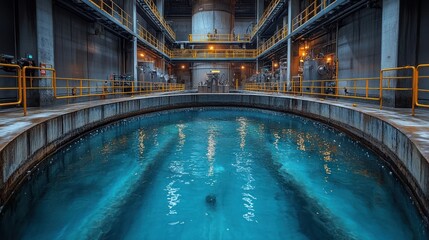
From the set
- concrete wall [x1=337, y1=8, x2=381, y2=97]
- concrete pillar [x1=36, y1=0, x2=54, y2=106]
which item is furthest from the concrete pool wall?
concrete wall [x1=337, y1=8, x2=381, y2=97]

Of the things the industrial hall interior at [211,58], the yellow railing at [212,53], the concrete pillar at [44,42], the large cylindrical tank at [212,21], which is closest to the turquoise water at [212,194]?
the concrete pillar at [44,42]

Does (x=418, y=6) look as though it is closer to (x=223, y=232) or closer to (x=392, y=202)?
(x=392, y=202)

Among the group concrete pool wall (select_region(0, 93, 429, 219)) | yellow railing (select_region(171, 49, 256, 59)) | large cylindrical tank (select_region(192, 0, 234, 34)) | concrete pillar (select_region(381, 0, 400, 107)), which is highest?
large cylindrical tank (select_region(192, 0, 234, 34))

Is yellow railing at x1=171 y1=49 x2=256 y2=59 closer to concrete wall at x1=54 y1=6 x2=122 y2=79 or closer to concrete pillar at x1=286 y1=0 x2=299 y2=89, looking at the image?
concrete pillar at x1=286 y1=0 x2=299 y2=89

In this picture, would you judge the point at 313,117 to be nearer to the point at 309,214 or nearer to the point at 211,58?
the point at 309,214

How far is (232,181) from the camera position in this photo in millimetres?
5660

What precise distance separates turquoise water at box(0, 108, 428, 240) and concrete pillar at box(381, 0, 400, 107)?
2.41 meters

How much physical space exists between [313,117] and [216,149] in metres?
6.25

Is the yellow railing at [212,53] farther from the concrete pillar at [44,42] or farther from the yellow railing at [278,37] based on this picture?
the concrete pillar at [44,42]

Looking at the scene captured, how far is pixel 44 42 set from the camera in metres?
10.6

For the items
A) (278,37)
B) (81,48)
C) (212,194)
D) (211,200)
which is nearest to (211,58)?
(278,37)

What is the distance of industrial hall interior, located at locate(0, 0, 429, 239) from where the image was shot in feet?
→ 13.4

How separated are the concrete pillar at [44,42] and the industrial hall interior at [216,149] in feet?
0.17

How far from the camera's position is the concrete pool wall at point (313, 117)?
14.5ft
